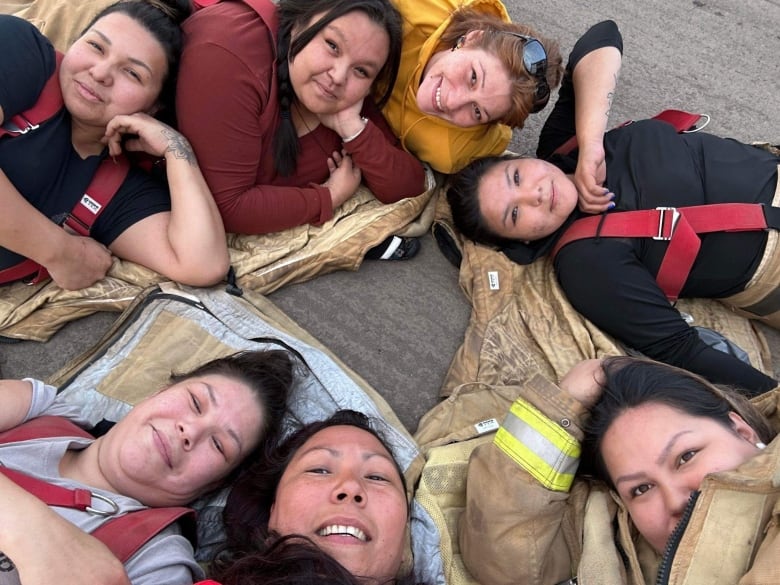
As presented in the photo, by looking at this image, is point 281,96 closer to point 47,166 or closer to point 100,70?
point 100,70

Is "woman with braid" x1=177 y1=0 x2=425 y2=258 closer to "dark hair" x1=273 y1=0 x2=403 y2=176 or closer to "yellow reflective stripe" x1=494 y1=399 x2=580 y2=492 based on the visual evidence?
"dark hair" x1=273 y1=0 x2=403 y2=176

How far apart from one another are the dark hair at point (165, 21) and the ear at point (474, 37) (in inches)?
48.4

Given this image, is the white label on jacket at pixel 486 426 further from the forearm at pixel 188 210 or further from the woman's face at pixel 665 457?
the forearm at pixel 188 210

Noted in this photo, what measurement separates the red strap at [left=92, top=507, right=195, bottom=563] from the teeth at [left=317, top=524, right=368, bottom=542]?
47cm

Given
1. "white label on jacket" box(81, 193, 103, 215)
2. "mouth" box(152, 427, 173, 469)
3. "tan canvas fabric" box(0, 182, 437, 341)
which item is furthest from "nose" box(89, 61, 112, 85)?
"mouth" box(152, 427, 173, 469)

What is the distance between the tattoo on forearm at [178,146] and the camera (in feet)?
8.15

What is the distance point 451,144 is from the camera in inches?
119

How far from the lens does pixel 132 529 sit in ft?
5.69

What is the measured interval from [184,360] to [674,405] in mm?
1841

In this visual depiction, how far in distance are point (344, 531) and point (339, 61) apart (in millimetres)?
1773

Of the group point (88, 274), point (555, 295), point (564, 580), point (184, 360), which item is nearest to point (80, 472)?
point (184, 360)

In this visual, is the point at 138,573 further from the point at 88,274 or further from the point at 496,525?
the point at 88,274

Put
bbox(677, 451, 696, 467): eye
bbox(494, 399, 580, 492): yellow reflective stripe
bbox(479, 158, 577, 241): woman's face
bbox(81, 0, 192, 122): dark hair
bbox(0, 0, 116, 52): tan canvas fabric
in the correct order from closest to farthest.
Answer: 1. bbox(677, 451, 696, 467): eye
2. bbox(494, 399, 580, 492): yellow reflective stripe
3. bbox(81, 0, 192, 122): dark hair
4. bbox(479, 158, 577, 241): woman's face
5. bbox(0, 0, 116, 52): tan canvas fabric

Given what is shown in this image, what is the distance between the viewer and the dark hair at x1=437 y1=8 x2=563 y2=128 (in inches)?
106
